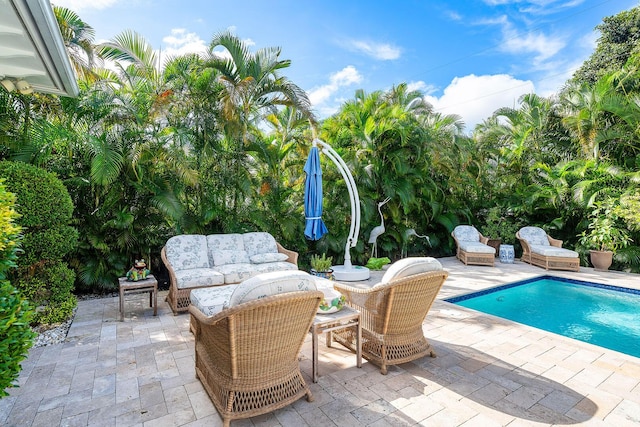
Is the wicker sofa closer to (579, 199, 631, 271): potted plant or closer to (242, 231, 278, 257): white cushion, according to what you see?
(242, 231, 278, 257): white cushion

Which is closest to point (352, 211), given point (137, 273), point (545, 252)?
point (137, 273)

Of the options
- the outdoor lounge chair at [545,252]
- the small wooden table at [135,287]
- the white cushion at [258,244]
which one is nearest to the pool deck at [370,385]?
the small wooden table at [135,287]

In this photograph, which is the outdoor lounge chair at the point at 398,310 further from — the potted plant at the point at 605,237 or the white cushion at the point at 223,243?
the potted plant at the point at 605,237

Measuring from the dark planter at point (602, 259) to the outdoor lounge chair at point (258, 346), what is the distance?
9.34 m

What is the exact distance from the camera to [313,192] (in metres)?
6.79

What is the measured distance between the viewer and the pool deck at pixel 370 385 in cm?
256

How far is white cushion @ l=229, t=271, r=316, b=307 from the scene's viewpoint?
7.63ft

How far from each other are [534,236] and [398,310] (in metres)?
8.14

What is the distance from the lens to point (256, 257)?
6094 millimetres

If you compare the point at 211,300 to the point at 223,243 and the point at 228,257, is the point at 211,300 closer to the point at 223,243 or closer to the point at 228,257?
the point at 228,257

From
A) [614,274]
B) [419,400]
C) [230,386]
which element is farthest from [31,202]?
[614,274]

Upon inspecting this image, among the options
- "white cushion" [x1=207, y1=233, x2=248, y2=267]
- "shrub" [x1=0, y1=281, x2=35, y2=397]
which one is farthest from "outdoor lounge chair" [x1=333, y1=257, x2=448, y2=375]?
"white cushion" [x1=207, y1=233, x2=248, y2=267]

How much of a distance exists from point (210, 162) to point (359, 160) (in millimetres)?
3847

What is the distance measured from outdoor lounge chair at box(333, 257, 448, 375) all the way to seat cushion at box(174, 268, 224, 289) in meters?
2.71
